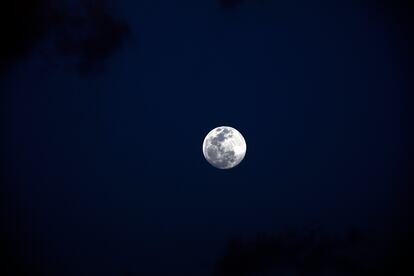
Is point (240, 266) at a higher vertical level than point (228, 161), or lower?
lower

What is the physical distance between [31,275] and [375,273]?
32773mm

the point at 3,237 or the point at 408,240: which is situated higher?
the point at 408,240

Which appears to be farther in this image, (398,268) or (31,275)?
(398,268)

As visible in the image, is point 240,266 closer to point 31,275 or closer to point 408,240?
point 408,240

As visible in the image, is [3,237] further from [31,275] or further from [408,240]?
[408,240]

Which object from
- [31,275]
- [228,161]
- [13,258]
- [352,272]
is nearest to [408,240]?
[352,272]

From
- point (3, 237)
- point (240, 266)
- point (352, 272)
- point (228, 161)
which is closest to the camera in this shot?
point (228, 161)

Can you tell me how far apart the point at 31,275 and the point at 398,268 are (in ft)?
116

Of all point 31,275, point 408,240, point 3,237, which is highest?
point 408,240

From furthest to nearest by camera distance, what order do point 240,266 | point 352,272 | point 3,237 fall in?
point 240,266 → point 352,272 → point 3,237

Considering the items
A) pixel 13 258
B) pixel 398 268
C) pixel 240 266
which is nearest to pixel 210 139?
pixel 240 266

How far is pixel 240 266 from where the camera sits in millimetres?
29547

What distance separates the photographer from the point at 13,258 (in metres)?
23.1

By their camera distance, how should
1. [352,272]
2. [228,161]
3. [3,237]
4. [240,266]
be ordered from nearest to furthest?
[228,161] < [3,237] < [352,272] < [240,266]
